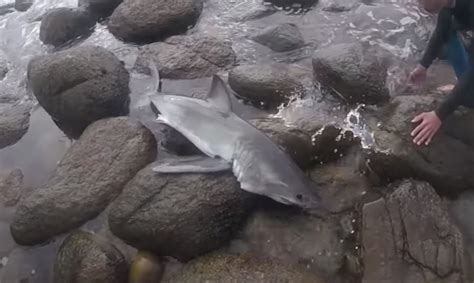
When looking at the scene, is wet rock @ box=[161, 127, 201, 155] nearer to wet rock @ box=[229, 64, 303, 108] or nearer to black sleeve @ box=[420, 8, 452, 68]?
wet rock @ box=[229, 64, 303, 108]

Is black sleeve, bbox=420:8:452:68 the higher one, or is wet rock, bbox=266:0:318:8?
black sleeve, bbox=420:8:452:68

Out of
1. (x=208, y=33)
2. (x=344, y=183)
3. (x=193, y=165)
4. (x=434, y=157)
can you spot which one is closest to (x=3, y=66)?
(x=208, y=33)

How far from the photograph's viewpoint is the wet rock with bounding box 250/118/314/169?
532cm

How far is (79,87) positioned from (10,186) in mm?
1397

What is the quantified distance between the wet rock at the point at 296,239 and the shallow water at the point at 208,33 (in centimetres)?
113

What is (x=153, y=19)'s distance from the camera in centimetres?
761

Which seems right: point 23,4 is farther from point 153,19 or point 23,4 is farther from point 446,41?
point 446,41

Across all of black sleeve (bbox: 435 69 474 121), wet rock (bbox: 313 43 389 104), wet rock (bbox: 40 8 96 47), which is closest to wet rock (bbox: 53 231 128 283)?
wet rock (bbox: 313 43 389 104)

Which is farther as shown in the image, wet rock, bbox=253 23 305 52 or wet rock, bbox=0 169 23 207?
wet rock, bbox=253 23 305 52

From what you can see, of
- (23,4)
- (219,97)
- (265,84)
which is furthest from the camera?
(23,4)

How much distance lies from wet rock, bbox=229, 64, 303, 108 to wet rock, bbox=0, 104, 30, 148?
9.09 feet

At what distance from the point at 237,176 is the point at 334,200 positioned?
3.20ft

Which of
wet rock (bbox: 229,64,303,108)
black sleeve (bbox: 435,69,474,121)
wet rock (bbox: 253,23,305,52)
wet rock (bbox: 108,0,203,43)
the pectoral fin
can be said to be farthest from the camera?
wet rock (bbox: 108,0,203,43)

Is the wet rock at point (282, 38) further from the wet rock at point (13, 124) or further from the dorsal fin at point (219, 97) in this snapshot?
the wet rock at point (13, 124)
